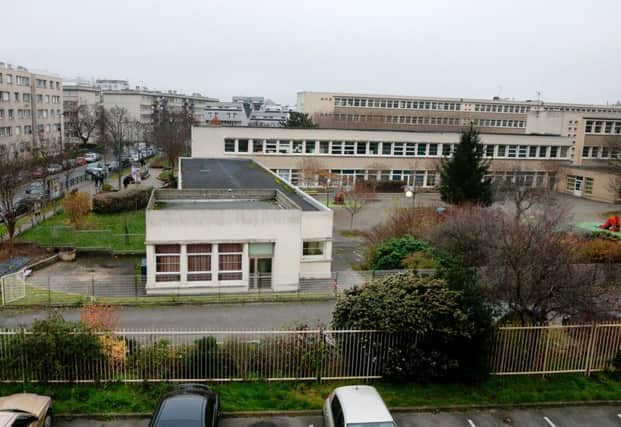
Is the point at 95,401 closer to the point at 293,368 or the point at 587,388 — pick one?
the point at 293,368

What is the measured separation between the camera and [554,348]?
1407 centimetres

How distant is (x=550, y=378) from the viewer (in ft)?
46.3

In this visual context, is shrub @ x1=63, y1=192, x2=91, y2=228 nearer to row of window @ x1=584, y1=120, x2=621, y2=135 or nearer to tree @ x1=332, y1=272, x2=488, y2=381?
tree @ x1=332, y1=272, x2=488, y2=381

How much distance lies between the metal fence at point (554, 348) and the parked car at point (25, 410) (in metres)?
10.0

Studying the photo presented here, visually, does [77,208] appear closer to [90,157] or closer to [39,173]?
[39,173]

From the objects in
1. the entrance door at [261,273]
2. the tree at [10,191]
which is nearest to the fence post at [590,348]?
the entrance door at [261,273]

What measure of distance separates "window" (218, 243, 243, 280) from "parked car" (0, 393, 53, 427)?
1128 centimetres

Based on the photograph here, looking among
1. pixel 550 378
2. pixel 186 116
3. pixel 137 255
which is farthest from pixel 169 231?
pixel 186 116

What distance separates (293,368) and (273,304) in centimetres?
804

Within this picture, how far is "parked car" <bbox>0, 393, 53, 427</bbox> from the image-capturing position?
1008 centimetres

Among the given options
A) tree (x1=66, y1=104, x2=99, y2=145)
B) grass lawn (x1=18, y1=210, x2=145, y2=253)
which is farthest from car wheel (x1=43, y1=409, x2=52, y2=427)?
tree (x1=66, y1=104, x2=99, y2=145)

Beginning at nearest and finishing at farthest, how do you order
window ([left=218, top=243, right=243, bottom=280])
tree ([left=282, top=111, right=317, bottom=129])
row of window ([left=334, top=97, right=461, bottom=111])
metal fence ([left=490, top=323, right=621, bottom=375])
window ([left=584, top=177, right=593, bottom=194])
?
1. metal fence ([left=490, top=323, right=621, bottom=375])
2. window ([left=218, top=243, right=243, bottom=280])
3. window ([left=584, top=177, right=593, bottom=194])
4. tree ([left=282, top=111, right=317, bottom=129])
5. row of window ([left=334, top=97, right=461, bottom=111])

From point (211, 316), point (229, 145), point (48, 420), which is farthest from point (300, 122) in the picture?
point (48, 420)

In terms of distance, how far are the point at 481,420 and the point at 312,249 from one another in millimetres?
13431
